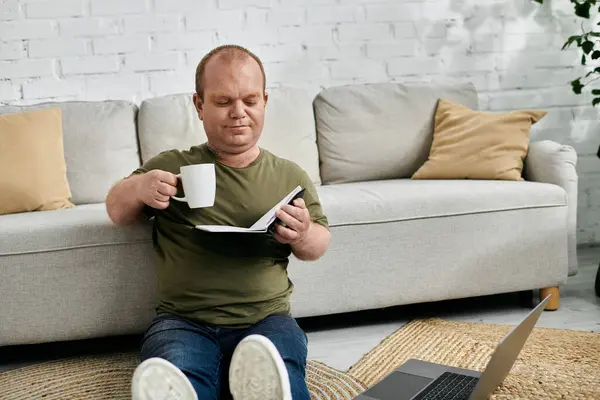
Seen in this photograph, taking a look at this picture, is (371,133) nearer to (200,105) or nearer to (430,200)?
(430,200)

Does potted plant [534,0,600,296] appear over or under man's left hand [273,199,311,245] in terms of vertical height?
over

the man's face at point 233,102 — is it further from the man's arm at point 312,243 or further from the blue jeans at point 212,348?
the blue jeans at point 212,348

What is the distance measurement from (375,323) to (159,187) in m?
1.03

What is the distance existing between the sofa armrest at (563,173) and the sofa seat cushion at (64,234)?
53.7 inches

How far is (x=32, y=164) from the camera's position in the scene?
215 centimetres

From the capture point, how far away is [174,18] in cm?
275

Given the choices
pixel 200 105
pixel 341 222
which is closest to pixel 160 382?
pixel 200 105

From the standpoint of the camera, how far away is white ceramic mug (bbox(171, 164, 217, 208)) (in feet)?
4.15

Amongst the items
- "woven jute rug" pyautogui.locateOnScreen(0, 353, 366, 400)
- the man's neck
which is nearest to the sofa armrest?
"woven jute rug" pyautogui.locateOnScreen(0, 353, 366, 400)

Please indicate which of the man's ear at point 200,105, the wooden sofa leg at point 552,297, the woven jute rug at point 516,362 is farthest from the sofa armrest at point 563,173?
the man's ear at point 200,105

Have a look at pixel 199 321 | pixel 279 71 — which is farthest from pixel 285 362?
pixel 279 71

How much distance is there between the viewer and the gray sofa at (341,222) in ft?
5.98

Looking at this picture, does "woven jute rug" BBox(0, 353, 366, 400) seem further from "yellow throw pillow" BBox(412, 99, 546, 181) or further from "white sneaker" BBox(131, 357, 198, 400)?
"yellow throw pillow" BBox(412, 99, 546, 181)

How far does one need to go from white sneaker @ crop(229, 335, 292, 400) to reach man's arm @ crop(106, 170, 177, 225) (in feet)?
1.22
